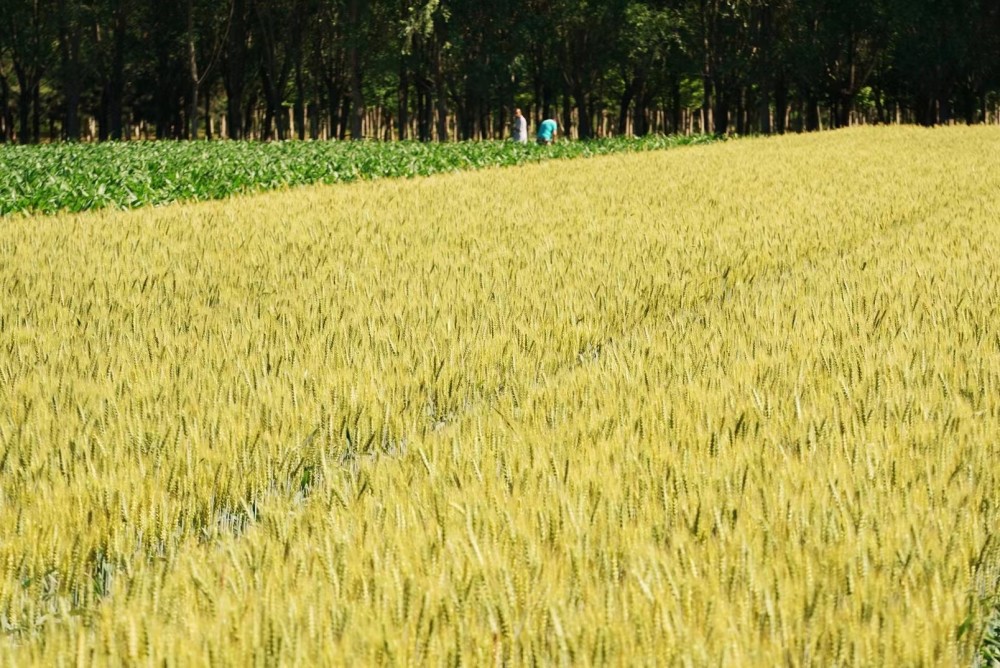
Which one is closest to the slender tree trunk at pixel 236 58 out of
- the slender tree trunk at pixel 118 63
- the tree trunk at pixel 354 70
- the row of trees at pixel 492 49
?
the row of trees at pixel 492 49

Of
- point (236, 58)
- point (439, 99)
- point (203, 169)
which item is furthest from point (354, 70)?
point (203, 169)

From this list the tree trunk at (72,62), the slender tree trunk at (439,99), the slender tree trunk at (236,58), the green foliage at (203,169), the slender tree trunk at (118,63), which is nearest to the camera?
the green foliage at (203,169)

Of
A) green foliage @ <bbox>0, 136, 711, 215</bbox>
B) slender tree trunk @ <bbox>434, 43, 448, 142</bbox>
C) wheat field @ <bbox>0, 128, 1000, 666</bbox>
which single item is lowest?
wheat field @ <bbox>0, 128, 1000, 666</bbox>

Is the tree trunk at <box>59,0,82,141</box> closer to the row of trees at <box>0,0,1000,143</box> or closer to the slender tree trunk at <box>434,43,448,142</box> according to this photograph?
the row of trees at <box>0,0,1000,143</box>

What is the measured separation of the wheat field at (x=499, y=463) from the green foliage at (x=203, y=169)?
8.53 metres

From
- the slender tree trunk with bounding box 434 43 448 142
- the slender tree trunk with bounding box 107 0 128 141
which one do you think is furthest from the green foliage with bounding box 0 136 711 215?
the slender tree trunk with bounding box 107 0 128 141

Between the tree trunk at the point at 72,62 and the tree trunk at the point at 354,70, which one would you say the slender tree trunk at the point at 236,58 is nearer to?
the tree trunk at the point at 72,62

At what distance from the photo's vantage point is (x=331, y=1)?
52.6 metres

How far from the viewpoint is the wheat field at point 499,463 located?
2.14m

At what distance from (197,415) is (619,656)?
8.17ft

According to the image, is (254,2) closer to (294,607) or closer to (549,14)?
(549,14)

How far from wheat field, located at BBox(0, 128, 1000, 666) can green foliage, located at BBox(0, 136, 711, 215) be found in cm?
853

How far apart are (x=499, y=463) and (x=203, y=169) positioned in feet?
62.5

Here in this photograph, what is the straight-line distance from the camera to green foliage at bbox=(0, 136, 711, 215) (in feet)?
54.1
